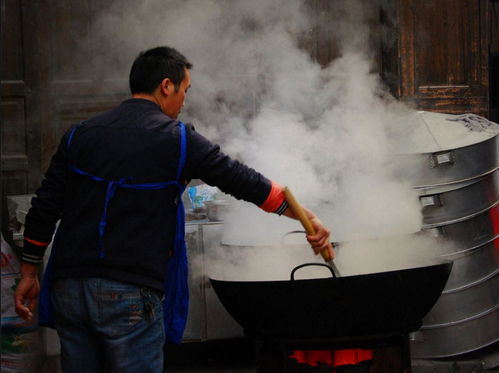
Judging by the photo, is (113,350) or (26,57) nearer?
(113,350)

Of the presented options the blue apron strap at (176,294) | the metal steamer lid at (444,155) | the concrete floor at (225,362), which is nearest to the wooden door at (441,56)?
the metal steamer lid at (444,155)

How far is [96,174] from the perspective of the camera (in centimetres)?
268

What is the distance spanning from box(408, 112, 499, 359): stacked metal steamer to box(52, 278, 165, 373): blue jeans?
2494mm

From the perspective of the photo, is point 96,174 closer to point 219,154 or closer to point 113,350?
point 219,154

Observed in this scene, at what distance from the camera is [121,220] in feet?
8.76

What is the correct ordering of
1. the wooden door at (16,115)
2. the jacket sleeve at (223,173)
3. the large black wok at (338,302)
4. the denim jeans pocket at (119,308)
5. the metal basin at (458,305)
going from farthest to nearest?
the wooden door at (16,115) < the metal basin at (458,305) < the large black wok at (338,302) < the jacket sleeve at (223,173) < the denim jeans pocket at (119,308)

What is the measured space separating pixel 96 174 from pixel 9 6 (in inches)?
130

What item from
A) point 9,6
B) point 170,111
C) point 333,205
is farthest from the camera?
point 9,6

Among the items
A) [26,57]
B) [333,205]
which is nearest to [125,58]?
[26,57]

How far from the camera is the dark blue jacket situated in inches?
105

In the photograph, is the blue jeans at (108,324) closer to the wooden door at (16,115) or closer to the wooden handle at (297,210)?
the wooden handle at (297,210)

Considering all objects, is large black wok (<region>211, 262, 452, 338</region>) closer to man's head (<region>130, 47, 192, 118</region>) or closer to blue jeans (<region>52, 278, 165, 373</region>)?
blue jeans (<region>52, 278, 165, 373</region>)

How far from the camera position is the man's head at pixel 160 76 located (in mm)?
2873

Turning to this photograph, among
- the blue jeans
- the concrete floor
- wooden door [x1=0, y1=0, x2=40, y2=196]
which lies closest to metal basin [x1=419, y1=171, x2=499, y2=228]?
the concrete floor
